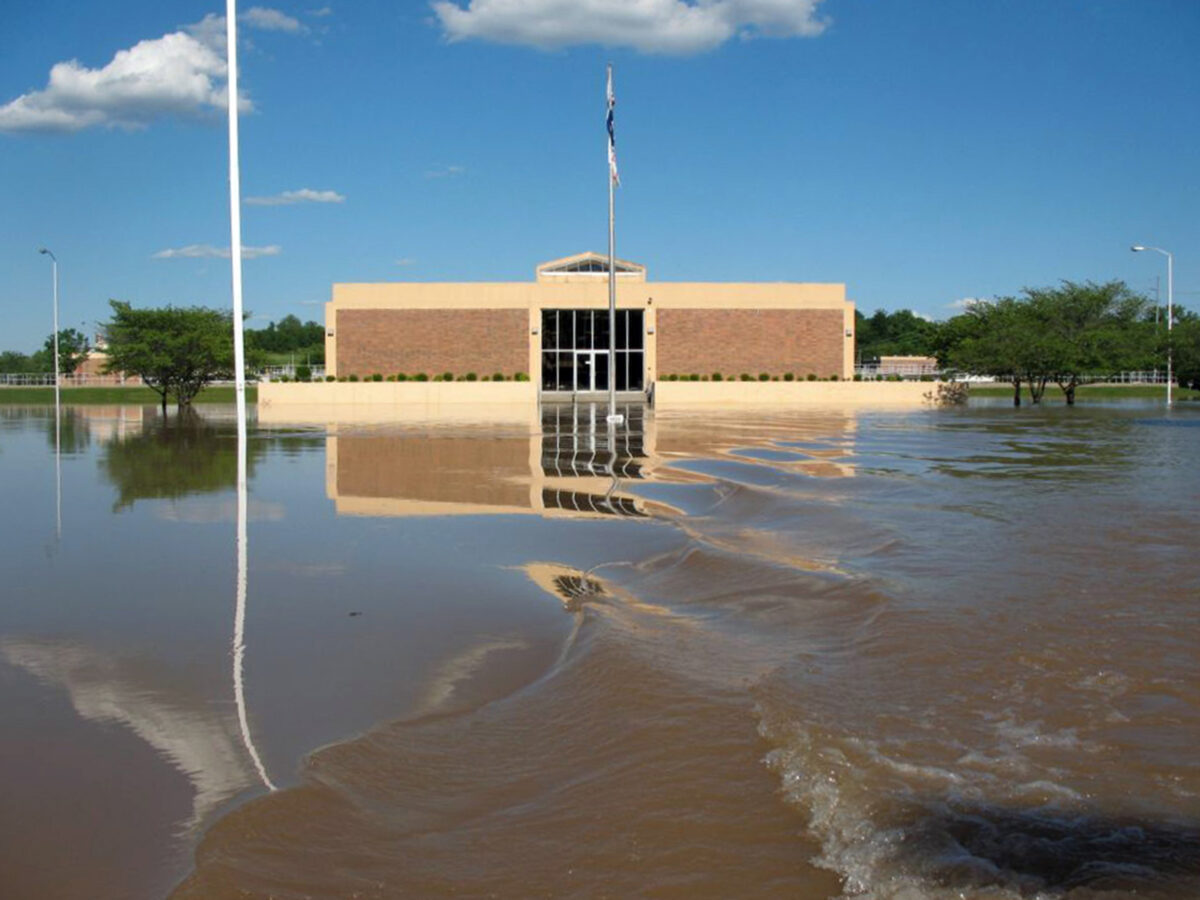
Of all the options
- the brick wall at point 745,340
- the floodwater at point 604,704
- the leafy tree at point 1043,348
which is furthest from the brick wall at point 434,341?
the floodwater at point 604,704

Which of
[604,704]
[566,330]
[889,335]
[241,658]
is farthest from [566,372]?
[889,335]

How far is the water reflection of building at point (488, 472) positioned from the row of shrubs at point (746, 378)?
88.6 ft

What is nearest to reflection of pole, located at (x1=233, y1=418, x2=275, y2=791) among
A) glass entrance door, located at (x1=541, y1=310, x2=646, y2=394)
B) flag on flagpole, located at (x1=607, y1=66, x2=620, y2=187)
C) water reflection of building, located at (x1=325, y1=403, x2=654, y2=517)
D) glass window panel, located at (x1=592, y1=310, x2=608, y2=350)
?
water reflection of building, located at (x1=325, y1=403, x2=654, y2=517)

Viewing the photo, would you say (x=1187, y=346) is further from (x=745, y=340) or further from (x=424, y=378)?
(x=424, y=378)

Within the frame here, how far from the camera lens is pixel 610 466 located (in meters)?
Result: 19.4

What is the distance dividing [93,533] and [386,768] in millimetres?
7712

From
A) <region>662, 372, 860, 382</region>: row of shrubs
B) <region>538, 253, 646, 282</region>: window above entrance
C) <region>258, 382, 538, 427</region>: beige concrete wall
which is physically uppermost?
<region>538, 253, 646, 282</region>: window above entrance

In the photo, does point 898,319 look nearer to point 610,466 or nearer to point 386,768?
point 610,466

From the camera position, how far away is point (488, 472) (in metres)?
17.8

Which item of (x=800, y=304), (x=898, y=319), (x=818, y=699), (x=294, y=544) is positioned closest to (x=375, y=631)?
(x=818, y=699)

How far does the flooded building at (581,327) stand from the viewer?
193 ft

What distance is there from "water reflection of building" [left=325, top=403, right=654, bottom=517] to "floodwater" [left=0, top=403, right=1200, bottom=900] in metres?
1.01

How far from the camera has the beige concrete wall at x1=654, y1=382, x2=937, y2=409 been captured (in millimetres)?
52969

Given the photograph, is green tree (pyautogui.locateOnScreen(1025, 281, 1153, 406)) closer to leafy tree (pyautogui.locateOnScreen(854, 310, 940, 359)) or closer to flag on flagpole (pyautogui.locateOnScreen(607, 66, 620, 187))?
flag on flagpole (pyautogui.locateOnScreen(607, 66, 620, 187))
